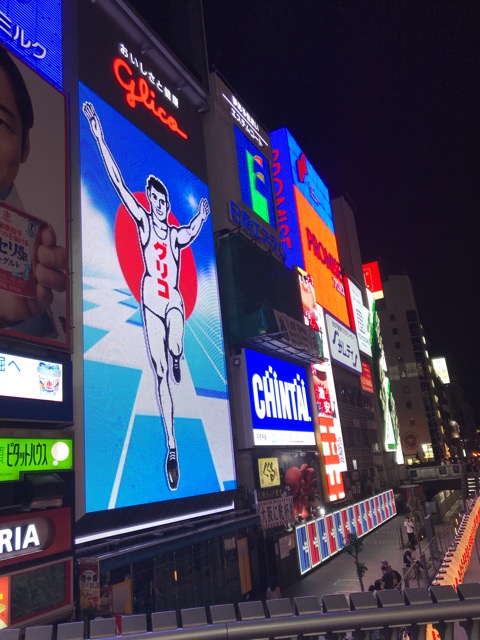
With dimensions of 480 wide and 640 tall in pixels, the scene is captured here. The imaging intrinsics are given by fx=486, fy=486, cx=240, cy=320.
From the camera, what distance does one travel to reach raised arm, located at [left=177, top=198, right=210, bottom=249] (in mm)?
19859

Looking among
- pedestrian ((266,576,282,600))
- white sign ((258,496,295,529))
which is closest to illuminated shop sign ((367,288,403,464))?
white sign ((258,496,295,529))

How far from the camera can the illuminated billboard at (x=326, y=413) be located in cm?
2823

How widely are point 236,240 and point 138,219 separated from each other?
6728 mm

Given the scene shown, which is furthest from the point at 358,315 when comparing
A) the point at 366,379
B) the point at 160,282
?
the point at 160,282

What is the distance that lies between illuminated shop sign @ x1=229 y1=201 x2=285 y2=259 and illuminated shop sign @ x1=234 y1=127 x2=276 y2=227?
91cm

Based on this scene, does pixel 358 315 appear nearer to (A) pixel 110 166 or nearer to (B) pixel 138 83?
(B) pixel 138 83

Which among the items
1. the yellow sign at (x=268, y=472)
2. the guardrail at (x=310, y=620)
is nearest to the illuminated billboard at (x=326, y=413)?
the yellow sign at (x=268, y=472)

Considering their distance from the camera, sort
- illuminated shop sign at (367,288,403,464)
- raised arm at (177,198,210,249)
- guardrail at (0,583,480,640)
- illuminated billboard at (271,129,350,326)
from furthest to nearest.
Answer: illuminated shop sign at (367,288,403,464), illuminated billboard at (271,129,350,326), raised arm at (177,198,210,249), guardrail at (0,583,480,640)

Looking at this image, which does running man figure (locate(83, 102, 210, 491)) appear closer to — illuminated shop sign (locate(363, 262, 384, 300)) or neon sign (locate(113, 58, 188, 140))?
neon sign (locate(113, 58, 188, 140))

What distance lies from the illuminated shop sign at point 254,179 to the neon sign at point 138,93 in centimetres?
554

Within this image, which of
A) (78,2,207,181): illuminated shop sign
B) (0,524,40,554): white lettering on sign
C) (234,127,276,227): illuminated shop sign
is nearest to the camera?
(0,524,40,554): white lettering on sign

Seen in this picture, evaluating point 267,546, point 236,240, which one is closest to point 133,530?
point 267,546

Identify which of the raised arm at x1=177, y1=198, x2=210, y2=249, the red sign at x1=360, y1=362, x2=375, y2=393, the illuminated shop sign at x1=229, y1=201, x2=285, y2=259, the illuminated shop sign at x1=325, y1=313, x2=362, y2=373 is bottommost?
the red sign at x1=360, y1=362, x2=375, y2=393

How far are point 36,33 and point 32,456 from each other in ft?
42.2
